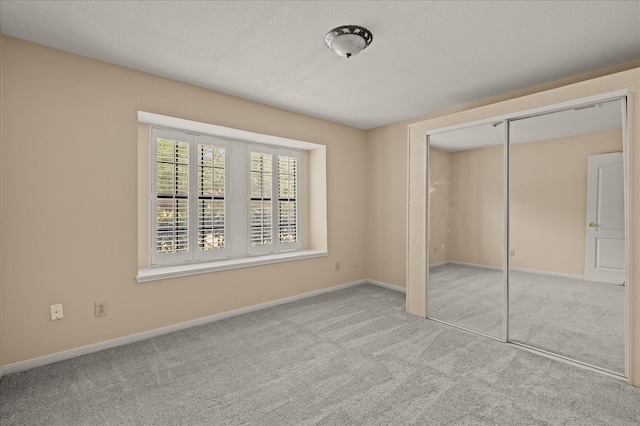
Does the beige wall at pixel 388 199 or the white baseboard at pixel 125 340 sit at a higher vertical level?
the beige wall at pixel 388 199

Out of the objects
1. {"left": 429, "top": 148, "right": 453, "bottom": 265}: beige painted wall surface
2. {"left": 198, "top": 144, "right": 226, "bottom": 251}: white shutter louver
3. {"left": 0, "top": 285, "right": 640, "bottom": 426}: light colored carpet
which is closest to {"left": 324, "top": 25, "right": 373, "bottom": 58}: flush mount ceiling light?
{"left": 429, "top": 148, "right": 453, "bottom": 265}: beige painted wall surface

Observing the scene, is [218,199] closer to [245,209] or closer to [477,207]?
[245,209]

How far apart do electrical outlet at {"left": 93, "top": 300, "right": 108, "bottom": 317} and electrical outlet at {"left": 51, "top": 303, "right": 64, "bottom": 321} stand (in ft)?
0.73

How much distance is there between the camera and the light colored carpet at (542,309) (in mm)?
2331

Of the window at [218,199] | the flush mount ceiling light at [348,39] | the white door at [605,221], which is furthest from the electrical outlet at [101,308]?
the white door at [605,221]

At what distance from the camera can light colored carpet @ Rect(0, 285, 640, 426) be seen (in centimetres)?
177

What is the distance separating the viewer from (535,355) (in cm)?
249

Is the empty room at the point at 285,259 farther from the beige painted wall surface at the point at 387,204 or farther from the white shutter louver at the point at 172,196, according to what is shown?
the beige painted wall surface at the point at 387,204

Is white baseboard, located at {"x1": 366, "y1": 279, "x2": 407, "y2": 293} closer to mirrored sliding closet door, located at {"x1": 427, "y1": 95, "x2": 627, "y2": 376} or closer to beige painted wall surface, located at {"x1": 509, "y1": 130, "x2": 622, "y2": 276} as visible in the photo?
mirrored sliding closet door, located at {"x1": 427, "y1": 95, "x2": 627, "y2": 376}

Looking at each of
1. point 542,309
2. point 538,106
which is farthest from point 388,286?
point 538,106

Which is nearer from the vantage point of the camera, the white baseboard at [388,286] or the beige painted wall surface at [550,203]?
the beige painted wall surface at [550,203]

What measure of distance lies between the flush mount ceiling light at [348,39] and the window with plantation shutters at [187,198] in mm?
2004

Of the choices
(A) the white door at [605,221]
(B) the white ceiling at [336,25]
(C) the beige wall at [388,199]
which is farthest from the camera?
(C) the beige wall at [388,199]

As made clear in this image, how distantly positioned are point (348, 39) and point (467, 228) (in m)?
2.24
